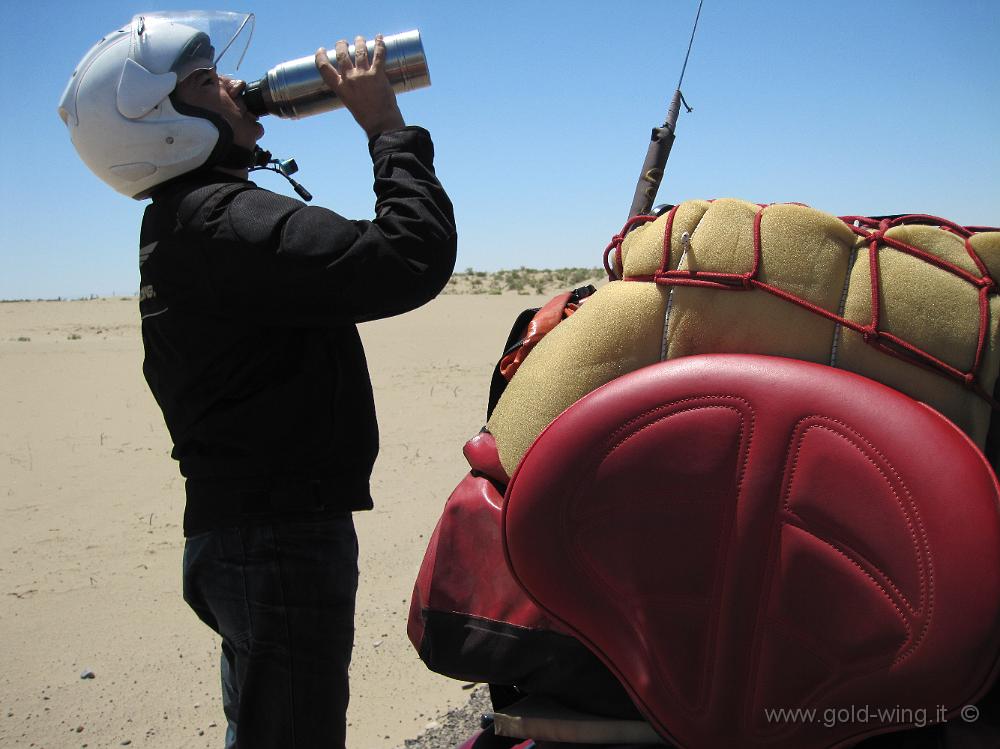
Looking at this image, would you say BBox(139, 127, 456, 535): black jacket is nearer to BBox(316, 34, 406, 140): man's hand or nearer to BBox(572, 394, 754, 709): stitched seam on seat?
BBox(316, 34, 406, 140): man's hand

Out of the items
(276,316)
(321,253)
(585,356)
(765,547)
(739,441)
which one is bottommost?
(765,547)

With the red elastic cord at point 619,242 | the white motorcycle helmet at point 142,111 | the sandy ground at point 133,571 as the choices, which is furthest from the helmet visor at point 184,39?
the sandy ground at point 133,571

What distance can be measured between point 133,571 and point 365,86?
4.12 m

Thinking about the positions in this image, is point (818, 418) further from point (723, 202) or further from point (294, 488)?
point (294, 488)

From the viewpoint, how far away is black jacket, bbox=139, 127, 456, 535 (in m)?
1.78

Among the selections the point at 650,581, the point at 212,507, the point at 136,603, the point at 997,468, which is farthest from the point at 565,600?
the point at 136,603

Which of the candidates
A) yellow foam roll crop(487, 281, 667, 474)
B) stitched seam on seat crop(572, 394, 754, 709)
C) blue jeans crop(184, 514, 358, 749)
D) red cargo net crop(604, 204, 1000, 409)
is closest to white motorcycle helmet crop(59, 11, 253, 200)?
blue jeans crop(184, 514, 358, 749)

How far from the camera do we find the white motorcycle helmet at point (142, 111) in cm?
198

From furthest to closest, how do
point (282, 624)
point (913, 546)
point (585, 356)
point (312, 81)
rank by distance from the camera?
1. point (312, 81)
2. point (282, 624)
3. point (585, 356)
4. point (913, 546)

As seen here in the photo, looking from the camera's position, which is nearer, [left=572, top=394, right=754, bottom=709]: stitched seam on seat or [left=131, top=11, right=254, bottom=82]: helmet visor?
[left=572, top=394, right=754, bottom=709]: stitched seam on seat

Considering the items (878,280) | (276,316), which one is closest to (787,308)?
(878,280)

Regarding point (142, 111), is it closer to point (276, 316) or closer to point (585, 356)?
point (276, 316)

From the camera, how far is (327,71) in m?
2.02

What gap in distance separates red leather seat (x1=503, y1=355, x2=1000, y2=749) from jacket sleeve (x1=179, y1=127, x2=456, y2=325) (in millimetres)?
524
